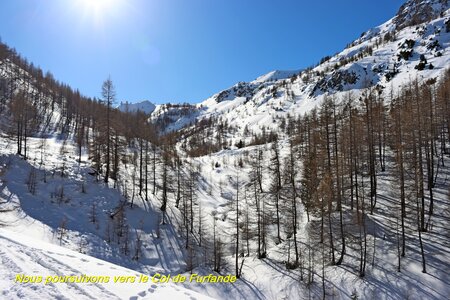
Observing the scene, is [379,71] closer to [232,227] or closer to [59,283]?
[232,227]

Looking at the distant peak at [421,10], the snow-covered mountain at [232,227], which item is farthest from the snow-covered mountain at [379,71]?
the snow-covered mountain at [232,227]

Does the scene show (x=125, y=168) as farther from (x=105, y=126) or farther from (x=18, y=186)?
(x=18, y=186)

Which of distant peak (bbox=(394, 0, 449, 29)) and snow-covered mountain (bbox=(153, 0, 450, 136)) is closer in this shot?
snow-covered mountain (bbox=(153, 0, 450, 136))

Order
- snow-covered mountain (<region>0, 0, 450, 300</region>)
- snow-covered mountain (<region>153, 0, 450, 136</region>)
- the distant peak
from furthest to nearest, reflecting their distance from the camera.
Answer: the distant peak, snow-covered mountain (<region>153, 0, 450, 136</region>), snow-covered mountain (<region>0, 0, 450, 300</region>)

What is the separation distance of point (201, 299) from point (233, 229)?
2941 centimetres

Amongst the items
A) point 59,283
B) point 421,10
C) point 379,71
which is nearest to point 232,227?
point 59,283

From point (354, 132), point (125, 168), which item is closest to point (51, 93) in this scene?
point (125, 168)

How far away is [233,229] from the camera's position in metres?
38.7

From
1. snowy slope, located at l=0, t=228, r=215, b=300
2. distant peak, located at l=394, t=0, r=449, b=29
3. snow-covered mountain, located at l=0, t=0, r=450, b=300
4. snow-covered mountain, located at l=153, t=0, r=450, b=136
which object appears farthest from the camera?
distant peak, located at l=394, t=0, r=449, b=29

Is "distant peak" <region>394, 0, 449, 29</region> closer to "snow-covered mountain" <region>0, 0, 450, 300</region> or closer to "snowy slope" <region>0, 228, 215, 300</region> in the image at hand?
"snow-covered mountain" <region>0, 0, 450, 300</region>

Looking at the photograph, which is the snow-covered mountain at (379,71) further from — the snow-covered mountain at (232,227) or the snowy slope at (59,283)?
the snowy slope at (59,283)

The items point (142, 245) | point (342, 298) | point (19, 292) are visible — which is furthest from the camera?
point (142, 245)

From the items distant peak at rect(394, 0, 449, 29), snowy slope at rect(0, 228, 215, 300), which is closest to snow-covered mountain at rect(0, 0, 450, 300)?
snowy slope at rect(0, 228, 215, 300)

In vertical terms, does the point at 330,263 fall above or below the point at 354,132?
below
